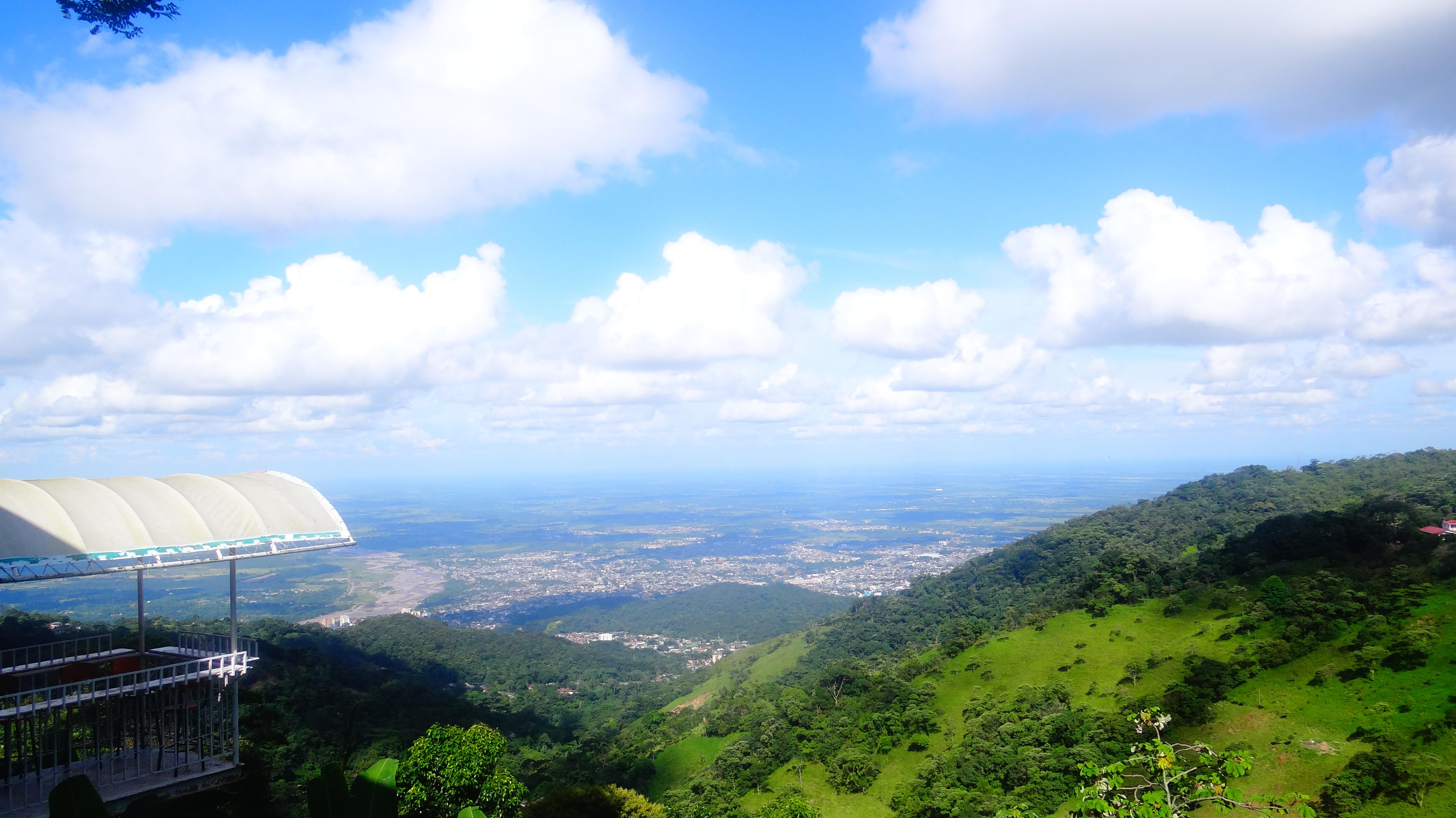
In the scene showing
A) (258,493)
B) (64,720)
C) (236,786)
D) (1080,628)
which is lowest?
(1080,628)

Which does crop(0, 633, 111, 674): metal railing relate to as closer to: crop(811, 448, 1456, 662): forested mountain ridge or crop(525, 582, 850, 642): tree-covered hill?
crop(811, 448, 1456, 662): forested mountain ridge

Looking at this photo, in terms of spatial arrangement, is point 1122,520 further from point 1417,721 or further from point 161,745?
point 161,745

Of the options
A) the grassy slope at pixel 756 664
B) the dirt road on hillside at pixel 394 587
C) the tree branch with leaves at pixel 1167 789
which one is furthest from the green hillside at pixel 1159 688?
the dirt road on hillside at pixel 394 587

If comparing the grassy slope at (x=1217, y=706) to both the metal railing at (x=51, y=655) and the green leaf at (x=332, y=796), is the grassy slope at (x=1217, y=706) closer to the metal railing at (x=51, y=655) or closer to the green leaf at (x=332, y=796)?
the green leaf at (x=332, y=796)

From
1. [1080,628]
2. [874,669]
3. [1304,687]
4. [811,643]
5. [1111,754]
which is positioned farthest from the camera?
[811,643]

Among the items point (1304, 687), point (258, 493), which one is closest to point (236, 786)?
point (258, 493)

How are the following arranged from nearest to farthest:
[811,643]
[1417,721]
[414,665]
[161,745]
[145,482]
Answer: [161,745] < [145,482] < [1417,721] < [414,665] < [811,643]
